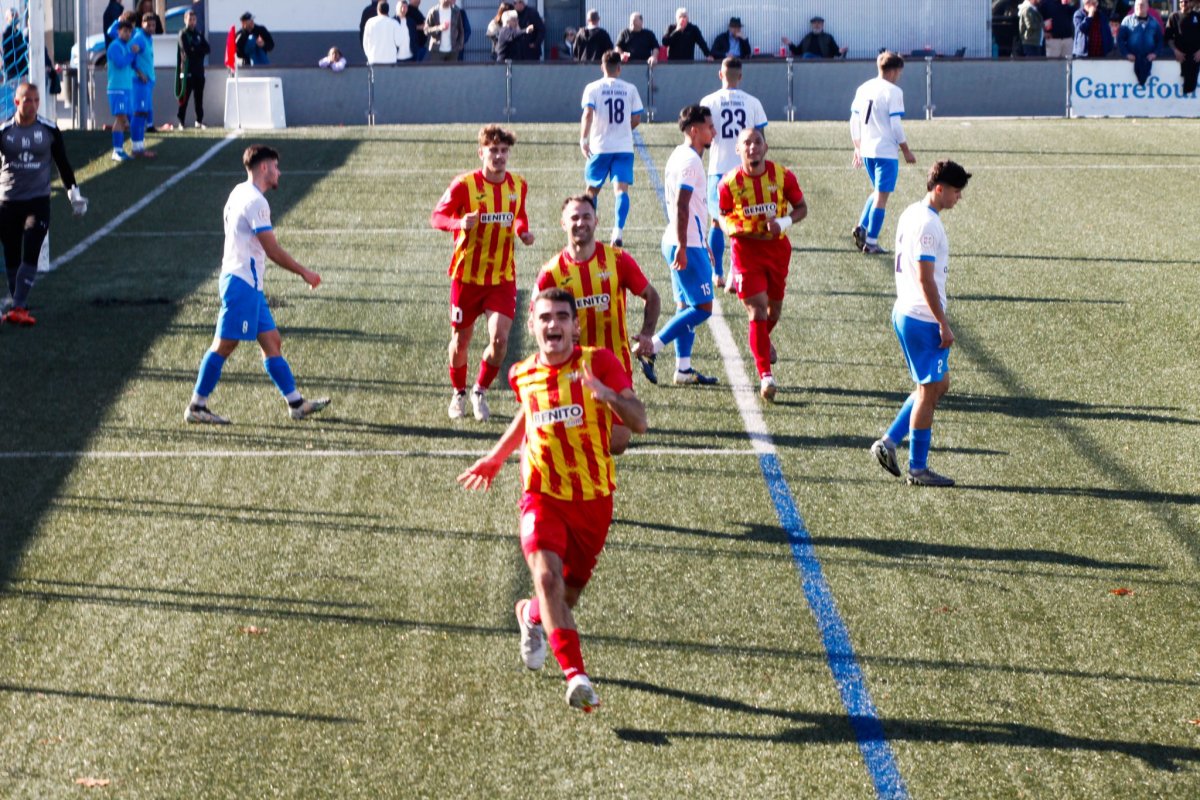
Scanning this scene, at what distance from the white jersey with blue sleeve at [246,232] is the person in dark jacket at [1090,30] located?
2252cm

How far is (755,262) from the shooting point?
11734mm

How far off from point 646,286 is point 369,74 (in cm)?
2079

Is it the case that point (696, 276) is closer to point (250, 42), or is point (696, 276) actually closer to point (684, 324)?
point (684, 324)

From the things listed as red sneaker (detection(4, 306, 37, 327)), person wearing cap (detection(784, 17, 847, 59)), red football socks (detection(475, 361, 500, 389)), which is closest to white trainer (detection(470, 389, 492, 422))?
red football socks (detection(475, 361, 500, 389))

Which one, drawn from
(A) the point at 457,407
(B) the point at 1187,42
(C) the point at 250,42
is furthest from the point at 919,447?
(C) the point at 250,42

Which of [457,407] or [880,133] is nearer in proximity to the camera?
[457,407]

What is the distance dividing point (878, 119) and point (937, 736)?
1114cm

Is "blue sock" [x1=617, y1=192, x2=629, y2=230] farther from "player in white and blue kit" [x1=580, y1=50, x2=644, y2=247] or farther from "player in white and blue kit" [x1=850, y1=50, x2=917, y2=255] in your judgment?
"player in white and blue kit" [x1=850, y1=50, x2=917, y2=255]

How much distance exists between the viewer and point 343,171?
22.4m

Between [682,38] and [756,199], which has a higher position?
[682,38]

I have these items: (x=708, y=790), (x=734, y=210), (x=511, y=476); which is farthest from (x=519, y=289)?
(x=708, y=790)

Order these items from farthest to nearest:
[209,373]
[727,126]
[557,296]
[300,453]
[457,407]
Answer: [727,126]
[457,407]
[209,373]
[300,453]
[557,296]

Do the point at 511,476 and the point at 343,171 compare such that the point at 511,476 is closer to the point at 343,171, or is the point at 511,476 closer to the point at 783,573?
the point at 783,573

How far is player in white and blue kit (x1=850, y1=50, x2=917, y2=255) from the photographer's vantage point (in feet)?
55.4
